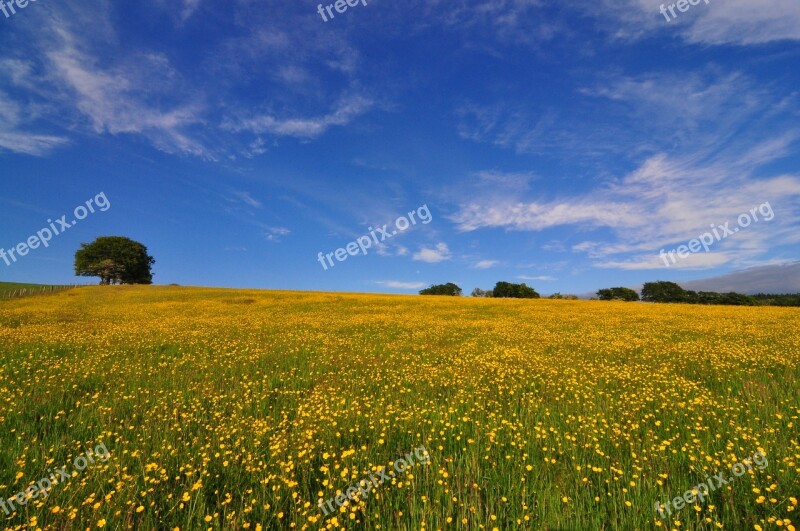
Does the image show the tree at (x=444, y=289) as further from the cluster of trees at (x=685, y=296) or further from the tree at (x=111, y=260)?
the tree at (x=111, y=260)

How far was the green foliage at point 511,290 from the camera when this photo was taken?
9831 cm

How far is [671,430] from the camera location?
6.21m

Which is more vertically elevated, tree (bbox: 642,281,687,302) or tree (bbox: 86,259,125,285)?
tree (bbox: 86,259,125,285)

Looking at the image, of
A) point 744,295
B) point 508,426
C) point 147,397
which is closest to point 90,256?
point 147,397

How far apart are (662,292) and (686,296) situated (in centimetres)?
1232

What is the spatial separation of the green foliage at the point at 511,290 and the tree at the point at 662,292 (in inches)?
1288

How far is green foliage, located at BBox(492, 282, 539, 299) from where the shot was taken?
323 ft

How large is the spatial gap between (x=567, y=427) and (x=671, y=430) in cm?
182

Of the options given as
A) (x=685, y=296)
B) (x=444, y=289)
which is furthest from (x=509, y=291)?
(x=685, y=296)

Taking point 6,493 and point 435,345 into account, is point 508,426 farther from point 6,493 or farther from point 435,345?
point 435,345

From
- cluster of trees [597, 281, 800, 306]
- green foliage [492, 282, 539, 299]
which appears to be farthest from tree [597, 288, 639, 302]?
green foliage [492, 282, 539, 299]

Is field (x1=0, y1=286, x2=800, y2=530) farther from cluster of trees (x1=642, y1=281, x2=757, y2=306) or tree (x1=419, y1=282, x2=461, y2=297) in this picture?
tree (x1=419, y1=282, x2=461, y2=297)

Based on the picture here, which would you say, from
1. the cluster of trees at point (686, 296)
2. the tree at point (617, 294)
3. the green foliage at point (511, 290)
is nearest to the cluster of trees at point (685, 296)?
the cluster of trees at point (686, 296)

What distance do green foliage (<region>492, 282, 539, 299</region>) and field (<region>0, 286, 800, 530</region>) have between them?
88.2 meters
